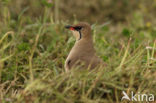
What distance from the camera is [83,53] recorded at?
11.9 ft

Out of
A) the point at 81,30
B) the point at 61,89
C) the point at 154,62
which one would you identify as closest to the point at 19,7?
the point at 81,30

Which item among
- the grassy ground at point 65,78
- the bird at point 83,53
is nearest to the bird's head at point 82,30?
the bird at point 83,53

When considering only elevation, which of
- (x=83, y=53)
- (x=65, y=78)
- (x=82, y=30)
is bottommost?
(x=65, y=78)

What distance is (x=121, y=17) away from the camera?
23.6ft

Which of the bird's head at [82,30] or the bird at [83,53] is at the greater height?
the bird's head at [82,30]

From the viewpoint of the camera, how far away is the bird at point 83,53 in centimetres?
342

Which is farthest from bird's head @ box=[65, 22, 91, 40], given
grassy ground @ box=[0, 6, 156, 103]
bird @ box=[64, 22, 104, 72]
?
grassy ground @ box=[0, 6, 156, 103]

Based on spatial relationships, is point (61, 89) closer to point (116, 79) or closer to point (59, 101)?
point (59, 101)

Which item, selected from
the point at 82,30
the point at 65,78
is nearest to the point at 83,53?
the point at 82,30

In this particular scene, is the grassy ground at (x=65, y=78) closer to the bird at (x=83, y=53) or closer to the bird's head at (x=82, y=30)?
the bird at (x=83, y=53)

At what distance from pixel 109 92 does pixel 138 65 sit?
1.48 feet

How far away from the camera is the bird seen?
342 cm

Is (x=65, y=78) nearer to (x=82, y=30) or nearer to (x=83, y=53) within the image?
(x=83, y=53)

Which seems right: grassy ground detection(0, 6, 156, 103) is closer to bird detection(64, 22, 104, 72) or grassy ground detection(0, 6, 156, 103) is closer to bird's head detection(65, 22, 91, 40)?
bird detection(64, 22, 104, 72)
